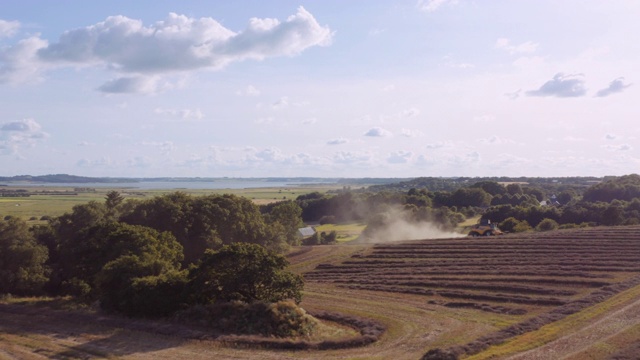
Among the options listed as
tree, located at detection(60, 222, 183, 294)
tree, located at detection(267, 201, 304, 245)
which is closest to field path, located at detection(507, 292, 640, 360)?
tree, located at detection(60, 222, 183, 294)

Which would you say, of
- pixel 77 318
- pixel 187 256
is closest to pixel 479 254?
pixel 187 256

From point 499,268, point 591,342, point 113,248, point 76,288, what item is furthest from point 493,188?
point 591,342

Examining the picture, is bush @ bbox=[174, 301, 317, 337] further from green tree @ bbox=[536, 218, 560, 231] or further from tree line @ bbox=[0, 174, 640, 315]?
green tree @ bbox=[536, 218, 560, 231]

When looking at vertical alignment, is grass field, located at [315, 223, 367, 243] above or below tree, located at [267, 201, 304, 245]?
below

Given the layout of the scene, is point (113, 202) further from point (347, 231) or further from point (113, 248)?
point (347, 231)

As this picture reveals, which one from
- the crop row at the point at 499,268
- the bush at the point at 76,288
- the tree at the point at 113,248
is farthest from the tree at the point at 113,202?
the crop row at the point at 499,268

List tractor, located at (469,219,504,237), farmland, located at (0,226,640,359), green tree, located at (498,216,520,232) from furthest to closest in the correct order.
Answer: green tree, located at (498,216,520,232) < tractor, located at (469,219,504,237) < farmland, located at (0,226,640,359)

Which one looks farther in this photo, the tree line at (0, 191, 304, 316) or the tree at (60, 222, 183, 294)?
the tree at (60, 222, 183, 294)
